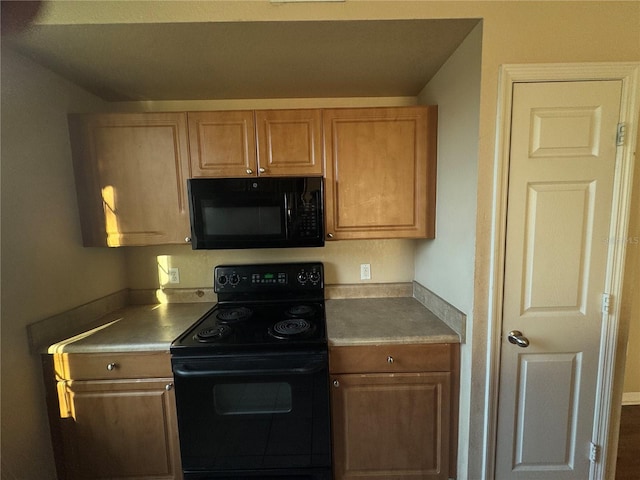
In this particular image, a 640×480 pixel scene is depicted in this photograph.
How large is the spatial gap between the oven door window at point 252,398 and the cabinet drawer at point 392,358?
0.27 meters

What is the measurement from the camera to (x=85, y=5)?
3.27 feet

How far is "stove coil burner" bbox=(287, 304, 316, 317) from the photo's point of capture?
157 centimetres

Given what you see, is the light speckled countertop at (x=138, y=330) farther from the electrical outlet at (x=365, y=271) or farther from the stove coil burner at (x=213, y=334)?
the electrical outlet at (x=365, y=271)

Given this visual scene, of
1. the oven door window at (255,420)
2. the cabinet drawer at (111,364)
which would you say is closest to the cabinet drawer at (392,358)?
the oven door window at (255,420)

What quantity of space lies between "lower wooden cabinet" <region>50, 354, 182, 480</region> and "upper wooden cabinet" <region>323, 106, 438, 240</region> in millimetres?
1201

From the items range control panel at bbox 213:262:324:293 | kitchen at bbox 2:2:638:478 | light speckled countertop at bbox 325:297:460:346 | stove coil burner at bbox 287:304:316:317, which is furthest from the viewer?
range control panel at bbox 213:262:324:293

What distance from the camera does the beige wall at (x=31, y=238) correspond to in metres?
1.15

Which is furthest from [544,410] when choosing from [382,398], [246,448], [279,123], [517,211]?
[279,123]

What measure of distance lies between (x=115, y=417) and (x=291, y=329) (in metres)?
0.96

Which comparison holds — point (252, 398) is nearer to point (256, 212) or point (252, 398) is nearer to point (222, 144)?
point (256, 212)

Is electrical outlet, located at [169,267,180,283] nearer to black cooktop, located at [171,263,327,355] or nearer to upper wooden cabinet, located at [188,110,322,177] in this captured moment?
black cooktop, located at [171,263,327,355]

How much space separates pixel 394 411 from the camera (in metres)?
1.28

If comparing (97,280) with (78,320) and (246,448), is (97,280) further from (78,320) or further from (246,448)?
(246,448)

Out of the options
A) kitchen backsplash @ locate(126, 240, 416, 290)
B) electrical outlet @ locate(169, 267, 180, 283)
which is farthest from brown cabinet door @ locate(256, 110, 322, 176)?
electrical outlet @ locate(169, 267, 180, 283)
